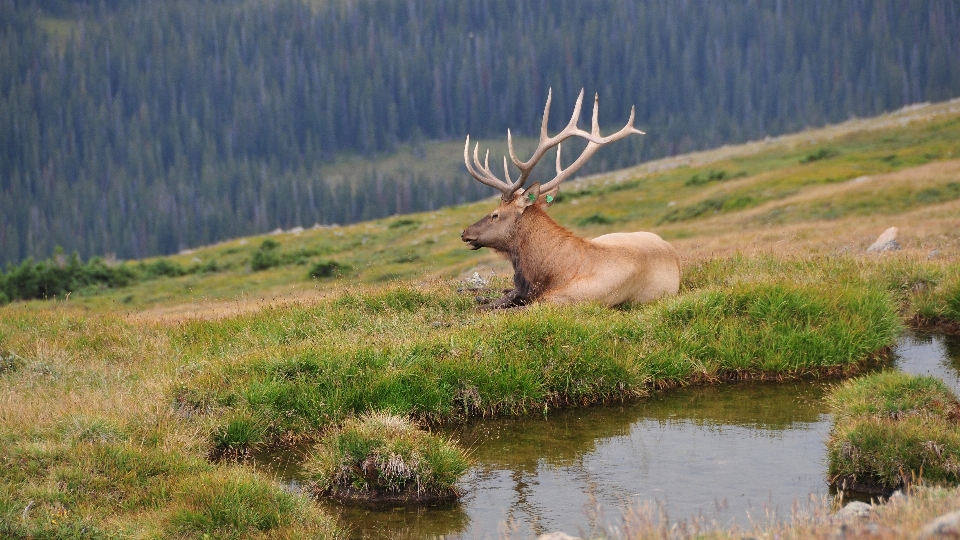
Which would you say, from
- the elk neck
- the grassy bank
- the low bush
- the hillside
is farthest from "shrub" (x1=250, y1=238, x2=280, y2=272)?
the elk neck

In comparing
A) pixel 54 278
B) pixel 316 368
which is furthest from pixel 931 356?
pixel 54 278

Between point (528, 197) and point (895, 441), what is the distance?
8385 millimetres

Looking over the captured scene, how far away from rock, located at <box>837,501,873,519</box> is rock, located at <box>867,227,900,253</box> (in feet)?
48.7

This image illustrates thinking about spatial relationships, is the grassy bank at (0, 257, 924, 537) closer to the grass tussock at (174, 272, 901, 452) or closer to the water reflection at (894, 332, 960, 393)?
the grass tussock at (174, 272, 901, 452)

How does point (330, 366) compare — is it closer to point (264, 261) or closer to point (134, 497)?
point (134, 497)

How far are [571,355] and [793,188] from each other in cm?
3547

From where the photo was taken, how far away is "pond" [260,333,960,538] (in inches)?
307

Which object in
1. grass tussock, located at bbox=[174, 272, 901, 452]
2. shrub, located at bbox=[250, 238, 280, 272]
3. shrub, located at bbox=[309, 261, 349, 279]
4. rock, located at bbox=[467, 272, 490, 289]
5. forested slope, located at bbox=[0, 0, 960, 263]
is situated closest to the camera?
grass tussock, located at bbox=[174, 272, 901, 452]

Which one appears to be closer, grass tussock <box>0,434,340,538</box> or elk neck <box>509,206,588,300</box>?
grass tussock <box>0,434,340,538</box>

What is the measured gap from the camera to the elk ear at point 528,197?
1573 centimetres

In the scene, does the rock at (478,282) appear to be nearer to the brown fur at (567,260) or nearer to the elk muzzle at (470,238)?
the brown fur at (567,260)

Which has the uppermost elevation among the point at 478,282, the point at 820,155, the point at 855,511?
the point at 820,155

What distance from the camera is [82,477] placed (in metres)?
8.01

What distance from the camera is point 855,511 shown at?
6734 millimetres
